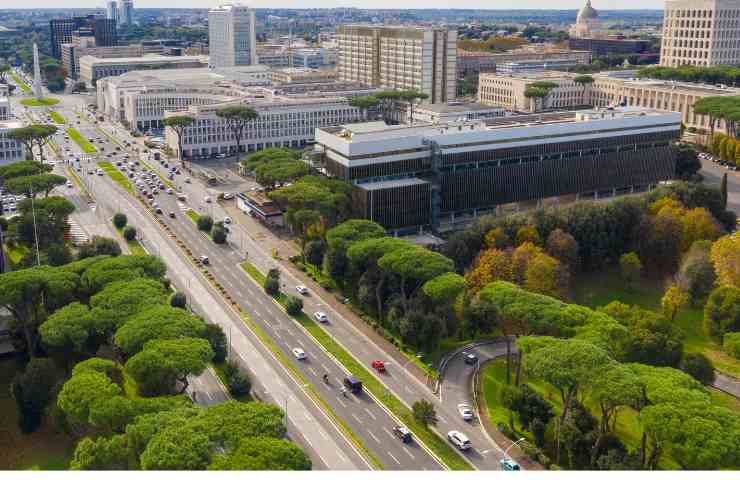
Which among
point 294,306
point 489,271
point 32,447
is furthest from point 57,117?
point 32,447

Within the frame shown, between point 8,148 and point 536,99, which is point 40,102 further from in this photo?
point 536,99

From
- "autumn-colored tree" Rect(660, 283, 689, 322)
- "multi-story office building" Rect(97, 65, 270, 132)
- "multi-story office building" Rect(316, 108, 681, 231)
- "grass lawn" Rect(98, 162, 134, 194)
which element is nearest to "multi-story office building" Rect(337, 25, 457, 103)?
"multi-story office building" Rect(97, 65, 270, 132)

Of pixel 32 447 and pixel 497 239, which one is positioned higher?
pixel 497 239

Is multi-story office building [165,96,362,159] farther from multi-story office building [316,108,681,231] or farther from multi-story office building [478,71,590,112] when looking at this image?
multi-story office building [316,108,681,231]

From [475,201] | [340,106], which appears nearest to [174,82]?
[340,106]

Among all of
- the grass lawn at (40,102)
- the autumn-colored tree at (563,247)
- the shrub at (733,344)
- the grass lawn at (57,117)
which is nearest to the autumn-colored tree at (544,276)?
the autumn-colored tree at (563,247)

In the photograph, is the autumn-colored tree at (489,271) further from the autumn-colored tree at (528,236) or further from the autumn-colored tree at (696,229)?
the autumn-colored tree at (696,229)

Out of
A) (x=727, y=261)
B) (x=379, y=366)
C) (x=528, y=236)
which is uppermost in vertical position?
(x=528, y=236)

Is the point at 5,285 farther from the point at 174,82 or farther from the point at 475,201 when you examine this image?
the point at 174,82
